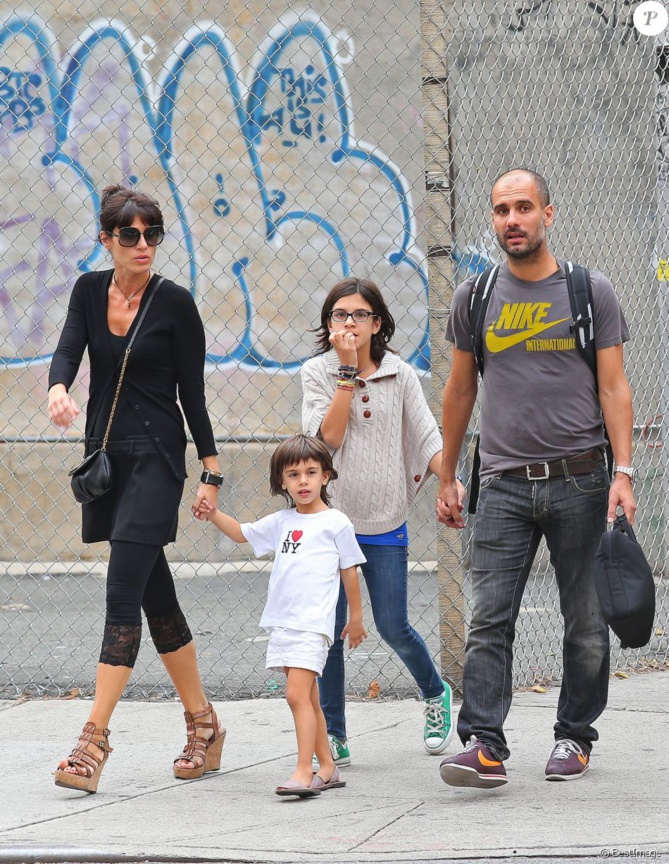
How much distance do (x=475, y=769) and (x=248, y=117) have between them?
248 inches

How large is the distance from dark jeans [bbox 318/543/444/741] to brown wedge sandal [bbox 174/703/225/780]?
39 cm

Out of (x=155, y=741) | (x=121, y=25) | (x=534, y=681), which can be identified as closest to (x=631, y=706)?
(x=534, y=681)

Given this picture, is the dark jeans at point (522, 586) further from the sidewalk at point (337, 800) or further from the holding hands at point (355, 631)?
the holding hands at point (355, 631)

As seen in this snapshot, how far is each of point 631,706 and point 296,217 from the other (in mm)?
5004

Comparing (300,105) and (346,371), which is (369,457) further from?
(300,105)

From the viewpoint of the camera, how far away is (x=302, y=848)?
11.6 ft

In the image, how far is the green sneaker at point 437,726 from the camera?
4734mm

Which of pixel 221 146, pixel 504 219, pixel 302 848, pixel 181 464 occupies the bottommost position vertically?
pixel 302 848

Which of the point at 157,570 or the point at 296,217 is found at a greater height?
the point at 296,217

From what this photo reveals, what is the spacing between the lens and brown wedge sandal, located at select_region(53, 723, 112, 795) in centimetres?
410

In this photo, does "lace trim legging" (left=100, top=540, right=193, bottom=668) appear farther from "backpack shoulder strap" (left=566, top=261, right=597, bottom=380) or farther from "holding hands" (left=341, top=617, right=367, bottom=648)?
"backpack shoulder strap" (left=566, top=261, right=597, bottom=380)

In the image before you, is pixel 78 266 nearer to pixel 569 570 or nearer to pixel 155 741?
pixel 155 741

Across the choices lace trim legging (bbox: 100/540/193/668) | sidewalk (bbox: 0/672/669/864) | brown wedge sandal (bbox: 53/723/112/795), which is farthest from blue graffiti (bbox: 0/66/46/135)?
brown wedge sandal (bbox: 53/723/112/795)

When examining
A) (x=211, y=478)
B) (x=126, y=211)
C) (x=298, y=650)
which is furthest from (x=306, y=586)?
(x=126, y=211)
